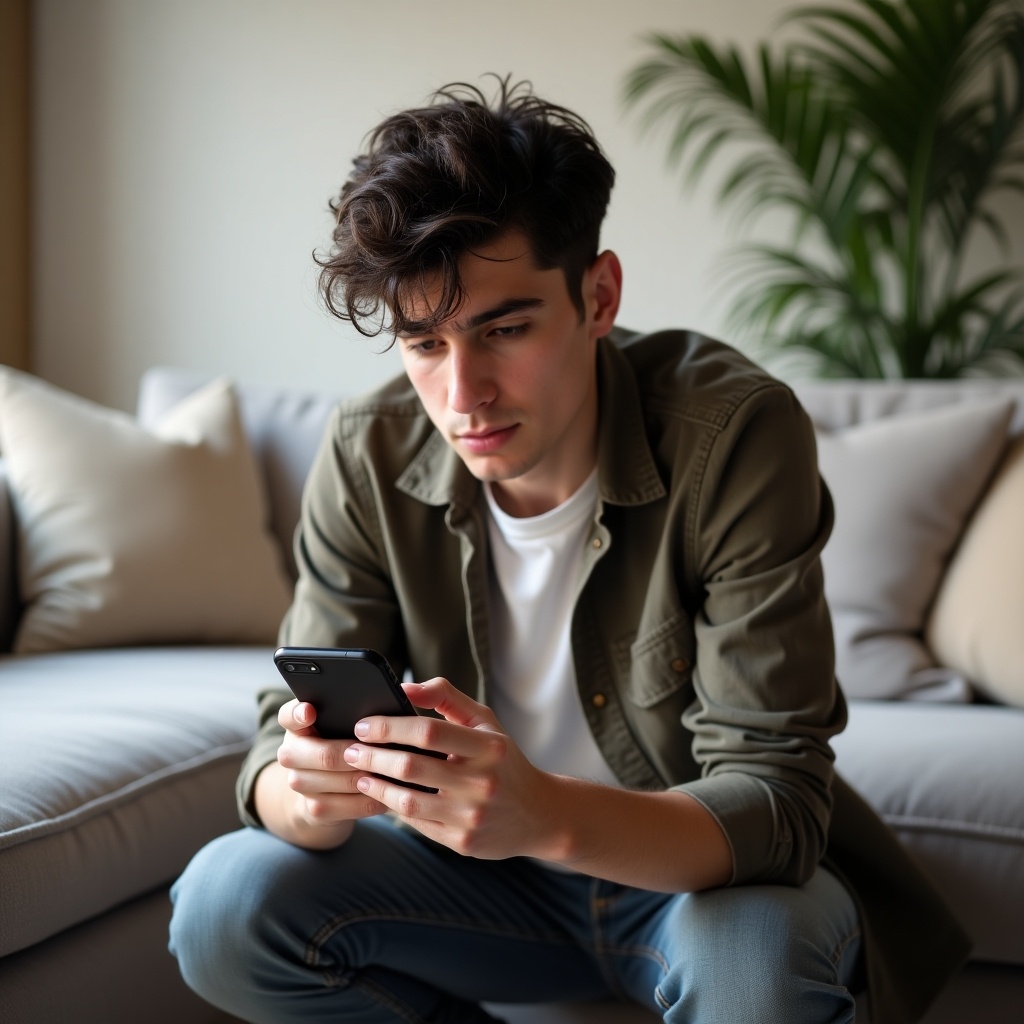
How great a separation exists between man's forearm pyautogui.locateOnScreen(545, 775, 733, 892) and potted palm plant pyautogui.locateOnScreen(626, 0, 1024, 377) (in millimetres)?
1678

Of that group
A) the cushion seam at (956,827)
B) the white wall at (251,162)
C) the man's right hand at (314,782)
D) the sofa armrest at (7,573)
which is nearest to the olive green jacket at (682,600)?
the man's right hand at (314,782)

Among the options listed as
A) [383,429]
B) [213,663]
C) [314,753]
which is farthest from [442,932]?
[213,663]

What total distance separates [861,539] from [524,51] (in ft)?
5.01

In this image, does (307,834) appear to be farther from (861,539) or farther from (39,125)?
(39,125)

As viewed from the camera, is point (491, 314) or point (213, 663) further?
point (213, 663)

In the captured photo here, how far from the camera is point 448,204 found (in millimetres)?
1137

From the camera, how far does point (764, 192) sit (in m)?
2.68

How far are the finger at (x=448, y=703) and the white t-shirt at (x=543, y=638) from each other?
0.30 m

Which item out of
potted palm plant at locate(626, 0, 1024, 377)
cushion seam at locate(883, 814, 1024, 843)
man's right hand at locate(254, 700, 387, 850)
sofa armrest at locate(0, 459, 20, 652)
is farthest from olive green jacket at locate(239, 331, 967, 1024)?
→ potted palm plant at locate(626, 0, 1024, 377)

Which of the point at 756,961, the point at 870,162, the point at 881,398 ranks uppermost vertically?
the point at 870,162

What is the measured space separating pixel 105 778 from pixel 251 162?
1982 mm

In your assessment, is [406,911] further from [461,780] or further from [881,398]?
[881,398]

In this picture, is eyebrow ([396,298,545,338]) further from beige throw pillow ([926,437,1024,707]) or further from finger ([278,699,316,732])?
beige throw pillow ([926,437,1024,707])

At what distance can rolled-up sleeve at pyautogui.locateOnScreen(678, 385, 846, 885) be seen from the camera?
1.09m
